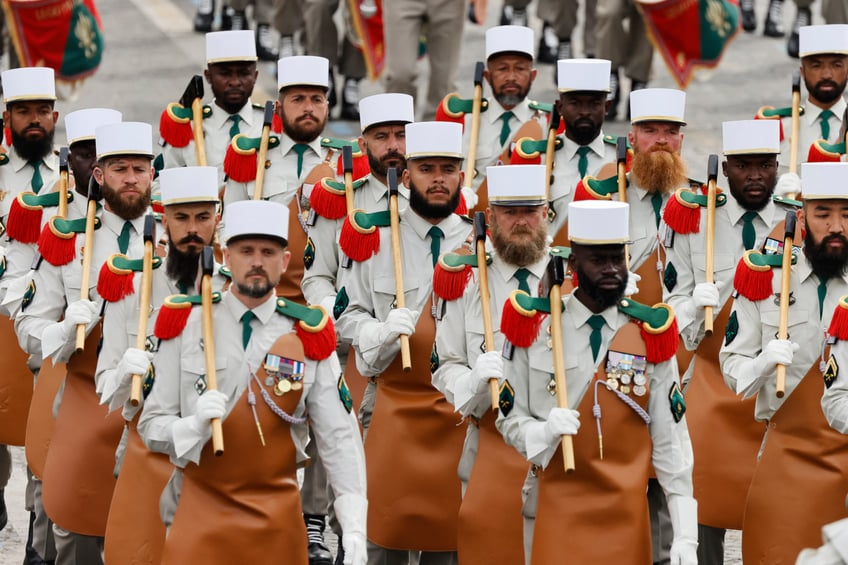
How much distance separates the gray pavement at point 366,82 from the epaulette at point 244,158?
605 centimetres

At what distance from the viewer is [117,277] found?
345 inches

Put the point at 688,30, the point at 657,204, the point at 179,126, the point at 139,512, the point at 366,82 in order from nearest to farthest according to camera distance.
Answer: the point at 139,512, the point at 657,204, the point at 179,126, the point at 688,30, the point at 366,82

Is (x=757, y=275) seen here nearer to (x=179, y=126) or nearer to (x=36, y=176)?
(x=179, y=126)

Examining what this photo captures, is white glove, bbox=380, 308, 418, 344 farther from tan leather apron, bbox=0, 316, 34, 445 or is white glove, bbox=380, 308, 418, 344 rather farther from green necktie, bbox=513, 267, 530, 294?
tan leather apron, bbox=0, 316, 34, 445

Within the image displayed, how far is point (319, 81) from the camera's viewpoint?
11.1 metres

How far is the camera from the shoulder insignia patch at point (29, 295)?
31.3ft

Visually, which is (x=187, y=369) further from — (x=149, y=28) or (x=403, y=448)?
(x=149, y=28)

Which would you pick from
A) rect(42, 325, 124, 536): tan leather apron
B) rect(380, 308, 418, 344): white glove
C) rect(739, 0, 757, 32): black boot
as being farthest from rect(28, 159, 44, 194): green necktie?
rect(739, 0, 757, 32): black boot

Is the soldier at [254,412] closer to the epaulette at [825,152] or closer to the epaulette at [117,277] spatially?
the epaulette at [117,277]

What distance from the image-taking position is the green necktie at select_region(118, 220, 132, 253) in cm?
948

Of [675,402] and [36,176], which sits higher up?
[36,176]

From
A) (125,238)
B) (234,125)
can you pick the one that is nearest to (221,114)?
(234,125)

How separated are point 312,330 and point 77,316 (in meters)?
1.80

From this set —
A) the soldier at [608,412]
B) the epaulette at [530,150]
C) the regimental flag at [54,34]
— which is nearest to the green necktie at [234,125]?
the epaulette at [530,150]
